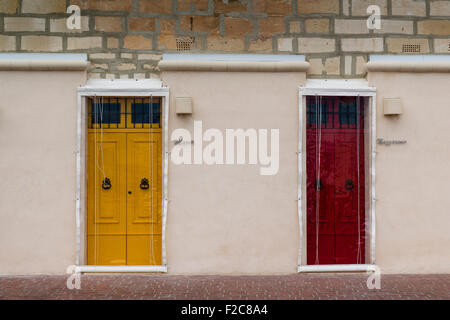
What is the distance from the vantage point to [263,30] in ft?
28.0

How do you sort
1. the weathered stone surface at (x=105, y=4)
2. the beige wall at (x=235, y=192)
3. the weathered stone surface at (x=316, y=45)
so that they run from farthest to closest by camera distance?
the weathered stone surface at (x=316, y=45) → the weathered stone surface at (x=105, y=4) → the beige wall at (x=235, y=192)

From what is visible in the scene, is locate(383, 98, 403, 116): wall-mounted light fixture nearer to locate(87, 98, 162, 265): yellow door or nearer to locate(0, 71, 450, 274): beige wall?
locate(0, 71, 450, 274): beige wall

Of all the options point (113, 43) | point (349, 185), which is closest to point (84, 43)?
point (113, 43)

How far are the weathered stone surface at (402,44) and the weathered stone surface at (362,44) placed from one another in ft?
0.46

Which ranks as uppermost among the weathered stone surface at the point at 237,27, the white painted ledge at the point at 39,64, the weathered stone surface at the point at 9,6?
the weathered stone surface at the point at 9,6

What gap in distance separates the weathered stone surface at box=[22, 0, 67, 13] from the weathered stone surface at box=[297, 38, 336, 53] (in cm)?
369

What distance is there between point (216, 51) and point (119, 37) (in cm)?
151

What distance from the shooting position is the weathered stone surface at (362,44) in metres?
8.59

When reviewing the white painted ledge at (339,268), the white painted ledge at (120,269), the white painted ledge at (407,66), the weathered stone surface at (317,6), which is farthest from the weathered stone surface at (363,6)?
the white painted ledge at (120,269)

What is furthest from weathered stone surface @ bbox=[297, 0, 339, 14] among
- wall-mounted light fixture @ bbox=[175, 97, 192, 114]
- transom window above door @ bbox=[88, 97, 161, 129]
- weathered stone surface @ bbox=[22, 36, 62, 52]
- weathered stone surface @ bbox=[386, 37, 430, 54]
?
weathered stone surface @ bbox=[22, 36, 62, 52]

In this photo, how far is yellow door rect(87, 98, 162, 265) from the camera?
850 cm

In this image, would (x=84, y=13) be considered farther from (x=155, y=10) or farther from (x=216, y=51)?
(x=216, y=51)

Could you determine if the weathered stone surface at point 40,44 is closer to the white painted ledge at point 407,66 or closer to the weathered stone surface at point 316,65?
the weathered stone surface at point 316,65
